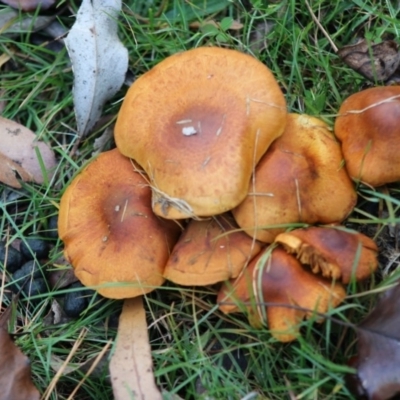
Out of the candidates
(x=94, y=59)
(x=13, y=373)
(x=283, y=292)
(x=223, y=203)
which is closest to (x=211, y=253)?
(x=223, y=203)

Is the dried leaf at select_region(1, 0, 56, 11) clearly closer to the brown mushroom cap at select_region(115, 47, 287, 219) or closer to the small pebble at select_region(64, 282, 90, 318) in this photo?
the brown mushroom cap at select_region(115, 47, 287, 219)

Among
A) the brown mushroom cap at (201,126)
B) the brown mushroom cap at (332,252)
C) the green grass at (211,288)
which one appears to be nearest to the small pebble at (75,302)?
the green grass at (211,288)

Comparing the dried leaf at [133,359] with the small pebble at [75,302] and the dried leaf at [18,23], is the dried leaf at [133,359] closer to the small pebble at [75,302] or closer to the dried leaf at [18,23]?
the small pebble at [75,302]

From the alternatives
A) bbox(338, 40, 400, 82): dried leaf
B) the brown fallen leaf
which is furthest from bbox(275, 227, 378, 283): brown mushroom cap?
the brown fallen leaf

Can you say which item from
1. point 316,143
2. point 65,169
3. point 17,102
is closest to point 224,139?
point 316,143

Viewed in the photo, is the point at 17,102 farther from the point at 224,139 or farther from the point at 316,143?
the point at 316,143
